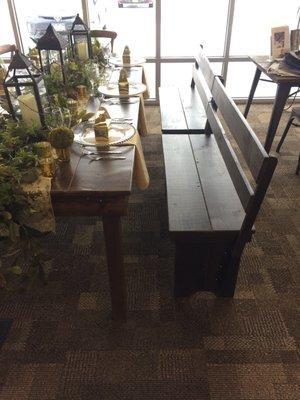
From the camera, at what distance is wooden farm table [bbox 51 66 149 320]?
3.74 feet

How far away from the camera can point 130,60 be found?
9.48ft

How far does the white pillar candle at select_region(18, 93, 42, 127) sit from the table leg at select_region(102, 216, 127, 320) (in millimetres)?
535

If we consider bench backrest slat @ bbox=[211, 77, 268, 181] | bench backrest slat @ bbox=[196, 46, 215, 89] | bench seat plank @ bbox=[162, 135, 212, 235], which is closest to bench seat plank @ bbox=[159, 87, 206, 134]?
bench seat plank @ bbox=[162, 135, 212, 235]

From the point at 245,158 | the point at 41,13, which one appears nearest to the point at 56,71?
the point at 245,158

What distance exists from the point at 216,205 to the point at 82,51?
1.69m

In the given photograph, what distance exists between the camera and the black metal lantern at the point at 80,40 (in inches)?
90.4

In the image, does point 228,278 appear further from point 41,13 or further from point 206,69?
point 41,13

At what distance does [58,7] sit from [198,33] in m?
1.76

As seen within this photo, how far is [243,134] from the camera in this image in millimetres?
1362

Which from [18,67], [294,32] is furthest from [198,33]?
[18,67]

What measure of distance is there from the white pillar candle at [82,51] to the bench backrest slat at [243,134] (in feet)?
3.81

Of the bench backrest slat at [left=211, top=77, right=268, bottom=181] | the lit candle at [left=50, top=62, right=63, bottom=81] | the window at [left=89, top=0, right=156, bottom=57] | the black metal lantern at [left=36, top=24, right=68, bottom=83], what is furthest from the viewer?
the window at [left=89, top=0, right=156, bottom=57]

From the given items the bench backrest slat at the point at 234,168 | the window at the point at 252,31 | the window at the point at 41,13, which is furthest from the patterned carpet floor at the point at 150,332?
the window at the point at 252,31

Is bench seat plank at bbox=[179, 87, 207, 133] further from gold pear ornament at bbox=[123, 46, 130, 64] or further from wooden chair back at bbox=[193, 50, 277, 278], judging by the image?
gold pear ornament at bbox=[123, 46, 130, 64]
